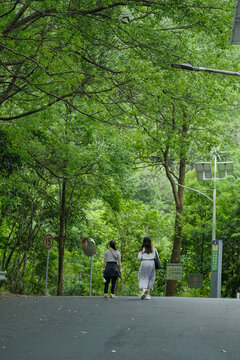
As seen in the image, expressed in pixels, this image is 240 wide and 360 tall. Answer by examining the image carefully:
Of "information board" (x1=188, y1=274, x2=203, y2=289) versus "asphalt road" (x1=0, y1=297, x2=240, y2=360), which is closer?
"asphalt road" (x1=0, y1=297, x2=240, y2=360)

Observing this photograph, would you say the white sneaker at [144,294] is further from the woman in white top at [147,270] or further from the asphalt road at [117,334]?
the asphalt road at [117,334]

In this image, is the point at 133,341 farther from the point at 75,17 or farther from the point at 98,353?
the point at 75,17

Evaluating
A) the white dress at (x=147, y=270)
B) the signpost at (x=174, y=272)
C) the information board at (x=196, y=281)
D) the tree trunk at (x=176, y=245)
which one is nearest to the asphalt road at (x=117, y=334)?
the white dress at (x=147, y=270)

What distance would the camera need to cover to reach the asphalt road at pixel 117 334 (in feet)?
21.9

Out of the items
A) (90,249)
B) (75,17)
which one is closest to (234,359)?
(75,17)

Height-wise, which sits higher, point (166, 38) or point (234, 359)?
point (166, 38)

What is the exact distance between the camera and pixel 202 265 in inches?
1592

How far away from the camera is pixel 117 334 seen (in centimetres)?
820

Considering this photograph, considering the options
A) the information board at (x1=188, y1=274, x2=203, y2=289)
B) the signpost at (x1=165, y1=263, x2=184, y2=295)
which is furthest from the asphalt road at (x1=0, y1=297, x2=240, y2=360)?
the information board at (x1=188, y1=274, x2=203, y2=289)

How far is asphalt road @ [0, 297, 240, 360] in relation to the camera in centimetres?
668

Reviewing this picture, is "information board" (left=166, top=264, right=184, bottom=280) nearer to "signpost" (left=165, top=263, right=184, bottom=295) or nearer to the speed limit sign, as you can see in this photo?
"signpost" (left=165, top=263, right=184, bottom=295)

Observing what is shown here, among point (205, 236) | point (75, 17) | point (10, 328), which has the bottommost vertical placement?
point (10, 328)

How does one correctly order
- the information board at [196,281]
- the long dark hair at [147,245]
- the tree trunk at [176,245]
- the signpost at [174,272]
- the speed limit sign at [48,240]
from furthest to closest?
the information board at [196,281] → the tree trunk at [176,245] → the signpost at [174,272] → the speed limit sign at [48,240] → the long dark hair at [147,245]

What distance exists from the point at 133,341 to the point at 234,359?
1554 millimetres
